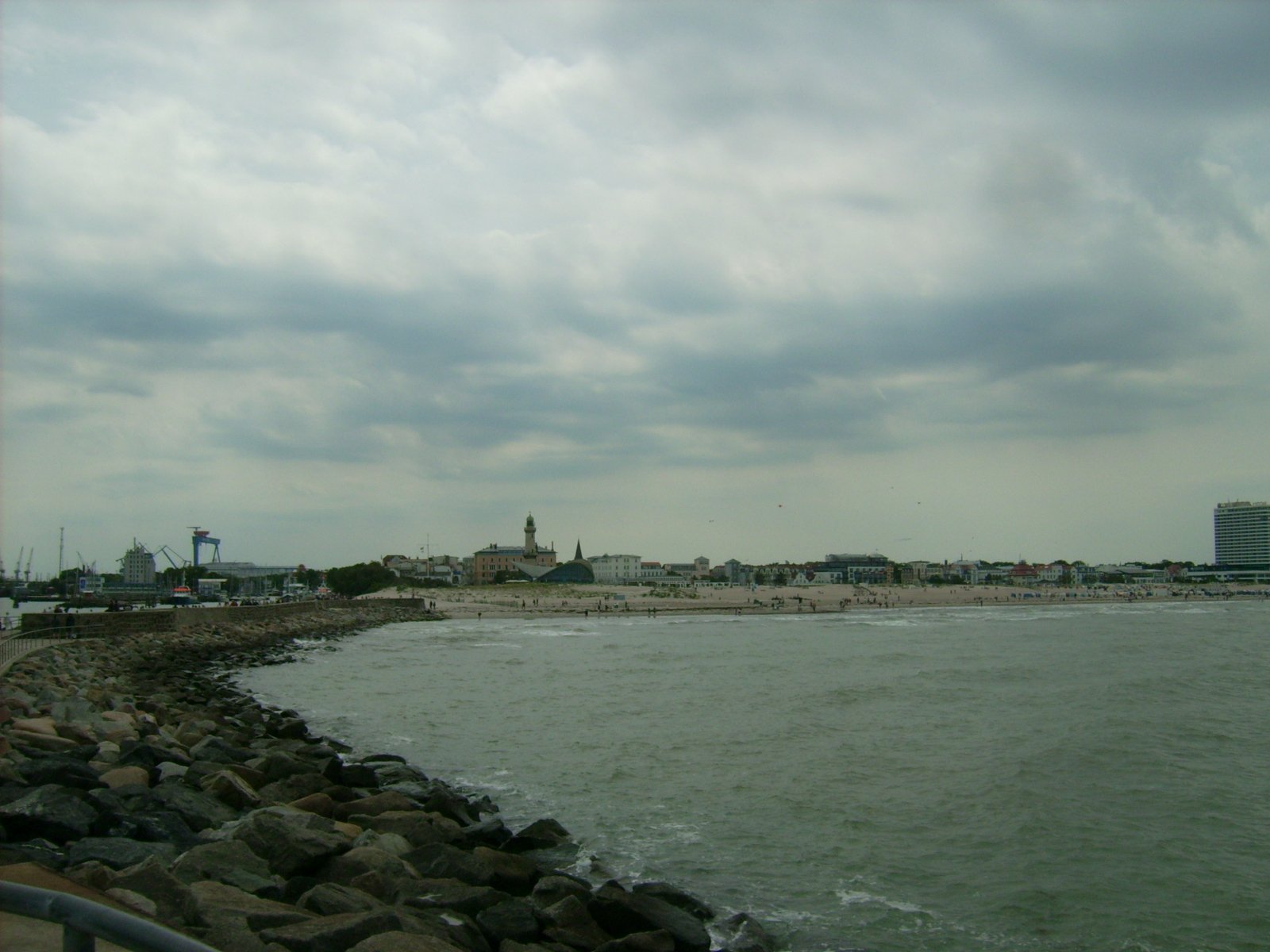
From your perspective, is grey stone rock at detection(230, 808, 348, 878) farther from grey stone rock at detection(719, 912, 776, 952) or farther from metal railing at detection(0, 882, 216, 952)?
metal railing at detection(0, 882, 216, 952)

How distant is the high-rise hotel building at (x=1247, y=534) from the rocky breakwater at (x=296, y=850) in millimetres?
218746

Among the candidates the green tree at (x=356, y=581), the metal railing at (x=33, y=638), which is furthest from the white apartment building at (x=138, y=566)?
the metal railing at (x=33, y=638)

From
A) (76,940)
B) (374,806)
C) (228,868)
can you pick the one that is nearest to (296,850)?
(228,868)

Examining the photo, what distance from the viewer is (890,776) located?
1609cm

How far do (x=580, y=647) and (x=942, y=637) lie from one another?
1996cm

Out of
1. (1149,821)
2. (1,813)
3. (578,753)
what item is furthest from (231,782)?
(1149,821)

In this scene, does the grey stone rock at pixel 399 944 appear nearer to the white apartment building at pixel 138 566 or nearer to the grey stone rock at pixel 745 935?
the grey stone rock at pixel 745 935

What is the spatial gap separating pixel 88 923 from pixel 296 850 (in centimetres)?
756

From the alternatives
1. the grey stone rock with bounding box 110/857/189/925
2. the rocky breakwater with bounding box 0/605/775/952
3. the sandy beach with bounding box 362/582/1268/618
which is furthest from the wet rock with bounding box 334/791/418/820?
the sandy beach with bounding box 362/582/1268/618

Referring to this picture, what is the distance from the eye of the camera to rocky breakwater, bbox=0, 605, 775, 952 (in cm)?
704

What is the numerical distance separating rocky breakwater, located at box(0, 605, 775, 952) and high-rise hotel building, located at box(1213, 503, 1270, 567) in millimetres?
218746

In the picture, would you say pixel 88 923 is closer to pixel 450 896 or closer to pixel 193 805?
pixel 450 896

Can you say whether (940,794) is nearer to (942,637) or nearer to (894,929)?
(894,929)

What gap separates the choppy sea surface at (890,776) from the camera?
10.3m
